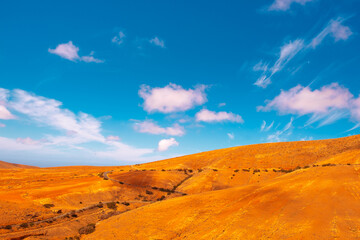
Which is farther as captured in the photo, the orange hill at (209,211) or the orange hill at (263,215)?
the orange hill at (209,211)

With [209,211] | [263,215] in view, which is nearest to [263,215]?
[263,215]

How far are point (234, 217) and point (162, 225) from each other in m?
7.17

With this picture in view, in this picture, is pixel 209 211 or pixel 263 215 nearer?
pixel 263 215

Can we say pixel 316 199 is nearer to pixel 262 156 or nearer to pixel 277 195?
pixel 277 195

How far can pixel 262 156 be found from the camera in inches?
3054

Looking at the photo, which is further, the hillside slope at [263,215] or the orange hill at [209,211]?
the orange hill at [209,211]

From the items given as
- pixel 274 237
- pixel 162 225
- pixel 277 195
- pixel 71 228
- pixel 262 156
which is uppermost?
pixel 262 156

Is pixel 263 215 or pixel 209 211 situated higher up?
pixel 263 215

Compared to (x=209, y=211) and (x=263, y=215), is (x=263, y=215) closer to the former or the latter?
(x=263, y=215)

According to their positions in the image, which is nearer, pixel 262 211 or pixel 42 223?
pixel 262 211

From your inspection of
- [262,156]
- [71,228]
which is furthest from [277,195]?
[262,156]

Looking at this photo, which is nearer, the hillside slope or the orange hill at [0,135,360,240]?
the hillside slope

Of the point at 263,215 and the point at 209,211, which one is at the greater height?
the point at 263,215

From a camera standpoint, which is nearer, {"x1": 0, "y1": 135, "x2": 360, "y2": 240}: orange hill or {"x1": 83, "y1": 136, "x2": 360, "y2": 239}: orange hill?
{"x1": 83, "y1": 136, "x2": 360, "y2": 239}: orange hill
